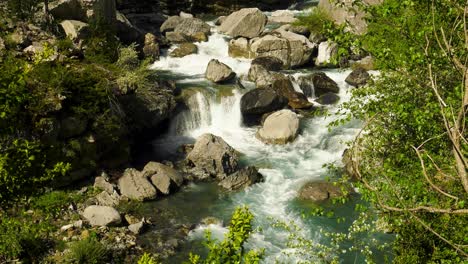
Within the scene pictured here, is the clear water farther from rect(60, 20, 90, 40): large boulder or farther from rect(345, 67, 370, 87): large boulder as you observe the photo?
rect(60, 20, 90, 40): large boulder

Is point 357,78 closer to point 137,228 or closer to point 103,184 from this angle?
point 103,184

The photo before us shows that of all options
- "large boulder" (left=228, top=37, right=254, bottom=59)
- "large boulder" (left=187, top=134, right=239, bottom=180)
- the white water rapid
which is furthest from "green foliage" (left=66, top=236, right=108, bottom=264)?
"large boulder" (left=228, top=37, right=254, bottom=59)

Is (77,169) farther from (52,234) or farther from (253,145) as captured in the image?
(253,145)

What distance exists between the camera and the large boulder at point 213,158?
65.7 feet

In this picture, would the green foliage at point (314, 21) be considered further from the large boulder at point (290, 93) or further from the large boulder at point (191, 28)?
the large boulder at point (290, 93)

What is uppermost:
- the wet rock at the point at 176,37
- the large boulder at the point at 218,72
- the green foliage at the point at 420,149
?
the green foliage at the point at 420,149

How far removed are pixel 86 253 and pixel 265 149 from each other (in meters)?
11.4

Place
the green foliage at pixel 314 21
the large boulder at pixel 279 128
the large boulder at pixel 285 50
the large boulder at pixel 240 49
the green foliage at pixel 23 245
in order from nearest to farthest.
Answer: the green foliage at pixel 23 245 < the large boulder at pixel 279 128 < the large boulder at pixel 285 50 < the large boulder at pixel 240 49 < the green foliage at pixel 314 21

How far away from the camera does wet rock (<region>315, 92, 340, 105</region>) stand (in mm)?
26562

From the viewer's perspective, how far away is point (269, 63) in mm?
29594

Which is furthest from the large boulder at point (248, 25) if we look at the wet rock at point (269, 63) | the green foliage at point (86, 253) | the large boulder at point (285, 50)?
the green foliage at point (86, 253)

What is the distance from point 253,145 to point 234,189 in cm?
462

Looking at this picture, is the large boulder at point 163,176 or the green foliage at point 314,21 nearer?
the large boulder at point 163,176

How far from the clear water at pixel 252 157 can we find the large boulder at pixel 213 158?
37.1 inches
